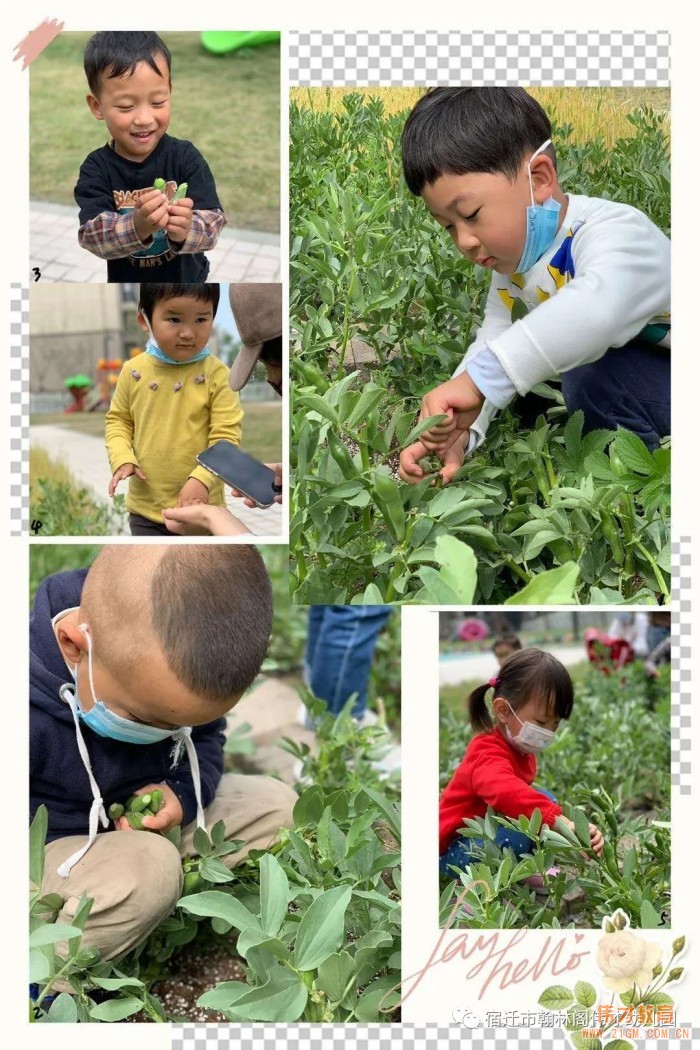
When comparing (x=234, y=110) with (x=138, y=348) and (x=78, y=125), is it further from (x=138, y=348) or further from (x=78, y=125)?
(x=138, y=348)

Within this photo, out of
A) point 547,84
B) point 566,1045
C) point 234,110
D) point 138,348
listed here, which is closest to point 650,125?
point 547,84

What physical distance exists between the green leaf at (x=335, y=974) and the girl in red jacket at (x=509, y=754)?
0.88ft

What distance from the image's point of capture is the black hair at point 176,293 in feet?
4.34

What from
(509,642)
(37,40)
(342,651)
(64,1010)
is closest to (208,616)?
(64,1010)

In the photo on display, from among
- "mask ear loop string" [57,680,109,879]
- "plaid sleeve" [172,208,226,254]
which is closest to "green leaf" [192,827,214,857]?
"mask ear loop string" [57,680,109,879]

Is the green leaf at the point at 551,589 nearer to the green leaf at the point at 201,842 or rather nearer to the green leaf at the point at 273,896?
the green leaf at the point at 273,896

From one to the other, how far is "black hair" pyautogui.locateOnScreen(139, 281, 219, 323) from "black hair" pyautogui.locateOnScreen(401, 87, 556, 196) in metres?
0.32

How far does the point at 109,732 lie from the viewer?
4.50 feet

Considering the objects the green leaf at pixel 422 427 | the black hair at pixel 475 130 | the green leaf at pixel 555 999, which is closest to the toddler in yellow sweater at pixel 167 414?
the green leaf at pixel 422 427

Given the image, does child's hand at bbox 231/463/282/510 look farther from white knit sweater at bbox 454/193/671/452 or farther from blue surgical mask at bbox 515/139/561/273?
blue surgical mask at bbox 515/139/561/273

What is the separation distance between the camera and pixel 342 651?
2.08 metres

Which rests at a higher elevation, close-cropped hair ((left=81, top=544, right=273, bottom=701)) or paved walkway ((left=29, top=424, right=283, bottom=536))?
paved walkway ((left=29, top=424, right=283, bottom=536))

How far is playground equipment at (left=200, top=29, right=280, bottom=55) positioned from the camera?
1234mm

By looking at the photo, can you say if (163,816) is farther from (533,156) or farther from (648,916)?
(533,156)
